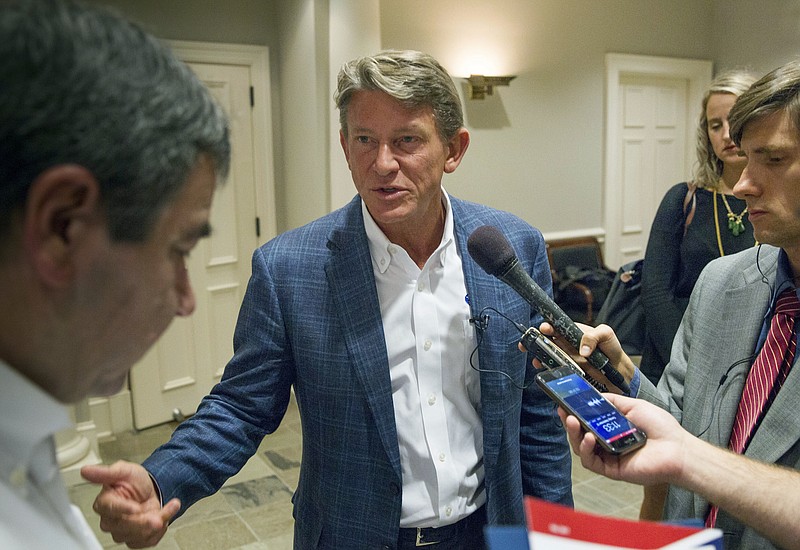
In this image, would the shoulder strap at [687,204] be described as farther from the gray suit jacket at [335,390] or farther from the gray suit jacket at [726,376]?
the gray suit jacket at [335,390]

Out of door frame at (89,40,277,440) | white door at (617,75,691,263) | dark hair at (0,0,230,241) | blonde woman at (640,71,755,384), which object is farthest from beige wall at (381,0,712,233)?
dark hair at (0,0,230,241)

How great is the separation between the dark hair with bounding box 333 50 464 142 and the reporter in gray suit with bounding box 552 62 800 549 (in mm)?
577

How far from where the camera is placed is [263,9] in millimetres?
4258

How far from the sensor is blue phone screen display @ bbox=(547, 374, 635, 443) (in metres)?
0.99

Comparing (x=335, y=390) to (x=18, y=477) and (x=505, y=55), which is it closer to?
(x=18, y=477)

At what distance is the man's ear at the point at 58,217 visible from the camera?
0.49 m

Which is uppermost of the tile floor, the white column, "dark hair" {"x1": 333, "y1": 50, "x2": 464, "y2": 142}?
"dark hair" {"x1": 333, "y1": 50, "x2": 464, "y2": 142}

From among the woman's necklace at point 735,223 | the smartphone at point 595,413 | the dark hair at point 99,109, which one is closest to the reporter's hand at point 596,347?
the smartphone at point 595,413

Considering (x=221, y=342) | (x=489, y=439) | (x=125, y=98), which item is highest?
(x=125, y=98)

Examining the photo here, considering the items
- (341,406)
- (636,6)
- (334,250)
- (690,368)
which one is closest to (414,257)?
(334,250)

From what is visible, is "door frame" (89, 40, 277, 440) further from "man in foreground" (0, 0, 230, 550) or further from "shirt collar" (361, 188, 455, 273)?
"man in foreground" (0, 0, 230, 550)

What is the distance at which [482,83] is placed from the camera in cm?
496

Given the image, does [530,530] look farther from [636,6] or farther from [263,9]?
[636,6]

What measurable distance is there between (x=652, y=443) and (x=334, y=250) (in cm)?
70
